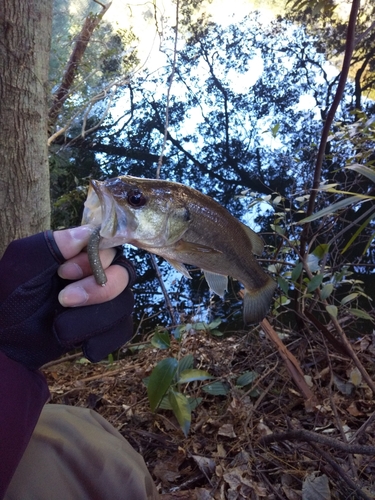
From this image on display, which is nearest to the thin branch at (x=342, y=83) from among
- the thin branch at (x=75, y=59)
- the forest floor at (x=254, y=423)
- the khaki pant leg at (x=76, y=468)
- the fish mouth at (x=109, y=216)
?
the forest floor at (x=254, y=423)

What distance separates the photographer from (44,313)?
4.23ft

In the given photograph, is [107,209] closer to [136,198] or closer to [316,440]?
[136,198]

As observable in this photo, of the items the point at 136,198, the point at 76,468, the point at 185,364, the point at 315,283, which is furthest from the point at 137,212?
the point at 185,364

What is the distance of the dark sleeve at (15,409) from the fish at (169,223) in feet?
1.66

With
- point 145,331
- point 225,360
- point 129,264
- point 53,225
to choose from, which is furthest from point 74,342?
point 53,225

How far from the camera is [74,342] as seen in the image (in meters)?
1.19

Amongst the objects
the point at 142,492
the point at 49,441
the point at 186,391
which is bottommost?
the point at 186,391

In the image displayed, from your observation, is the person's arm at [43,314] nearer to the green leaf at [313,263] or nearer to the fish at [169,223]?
the fish at [169,223]

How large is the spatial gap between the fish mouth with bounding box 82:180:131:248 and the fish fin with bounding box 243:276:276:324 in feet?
2.04

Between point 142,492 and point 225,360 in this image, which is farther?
point 225,360

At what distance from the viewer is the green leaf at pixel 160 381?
2.05 metres

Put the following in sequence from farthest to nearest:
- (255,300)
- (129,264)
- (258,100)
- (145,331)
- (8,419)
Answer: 1. (258,100)
2. (145,331)
3. (255,300)
4. (129,264)
5. (8,419)

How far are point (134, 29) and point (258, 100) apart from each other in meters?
2.56

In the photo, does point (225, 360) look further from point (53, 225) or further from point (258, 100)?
point (258, 100)
